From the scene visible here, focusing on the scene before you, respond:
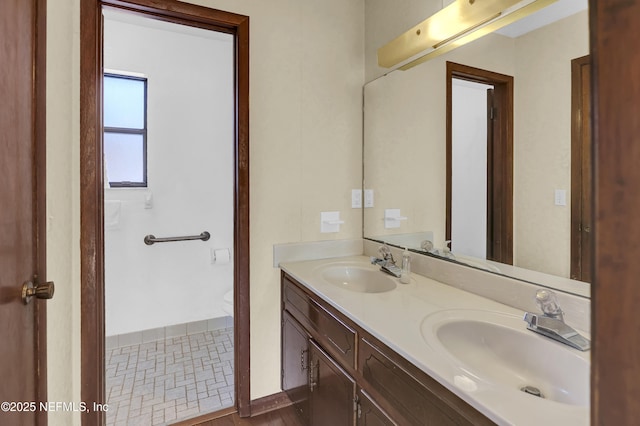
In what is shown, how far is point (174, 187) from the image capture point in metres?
2.76

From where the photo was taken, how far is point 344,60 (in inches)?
79.4

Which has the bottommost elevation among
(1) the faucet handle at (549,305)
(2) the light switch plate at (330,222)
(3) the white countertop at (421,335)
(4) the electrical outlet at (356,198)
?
(3) the white countertop at (421,335)

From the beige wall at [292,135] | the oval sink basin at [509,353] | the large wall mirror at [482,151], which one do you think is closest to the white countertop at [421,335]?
the oval sink basin at [509,353]

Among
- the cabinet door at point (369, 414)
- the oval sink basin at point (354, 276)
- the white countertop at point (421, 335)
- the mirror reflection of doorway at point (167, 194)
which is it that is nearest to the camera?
the white countertop at point (421, 335)

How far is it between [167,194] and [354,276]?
6.02 ft

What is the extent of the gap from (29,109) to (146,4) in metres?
0.98

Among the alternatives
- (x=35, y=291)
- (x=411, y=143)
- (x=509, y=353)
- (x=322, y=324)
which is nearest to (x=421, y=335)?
(x=509, y=353)

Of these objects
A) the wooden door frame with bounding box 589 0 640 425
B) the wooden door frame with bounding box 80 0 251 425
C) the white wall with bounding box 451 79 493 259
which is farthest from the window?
the wooden door frame with bounding box 589 0 640 425

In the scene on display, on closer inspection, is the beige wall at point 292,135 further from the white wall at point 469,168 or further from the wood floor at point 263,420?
the white wall at point 469,168

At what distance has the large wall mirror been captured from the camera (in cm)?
105

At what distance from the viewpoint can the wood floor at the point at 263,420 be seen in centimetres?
172

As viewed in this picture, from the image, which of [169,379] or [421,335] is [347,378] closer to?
[421,335]

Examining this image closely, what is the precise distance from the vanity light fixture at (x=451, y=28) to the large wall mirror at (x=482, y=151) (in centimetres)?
4

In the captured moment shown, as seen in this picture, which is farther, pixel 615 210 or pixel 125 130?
pixel 125 130
